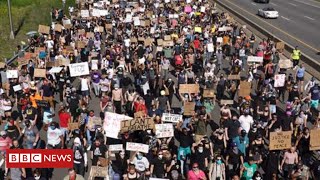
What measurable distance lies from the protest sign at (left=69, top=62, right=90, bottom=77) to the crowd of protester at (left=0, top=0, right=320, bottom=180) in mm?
376

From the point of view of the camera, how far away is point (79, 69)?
1945cm

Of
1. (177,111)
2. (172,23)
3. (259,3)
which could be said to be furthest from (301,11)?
(177,111)

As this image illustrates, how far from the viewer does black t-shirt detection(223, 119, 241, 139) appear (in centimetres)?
1355

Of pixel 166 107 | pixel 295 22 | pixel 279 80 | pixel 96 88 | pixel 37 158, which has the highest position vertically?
pixel 37 158

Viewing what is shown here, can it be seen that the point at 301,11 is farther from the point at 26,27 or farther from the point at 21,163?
the point at 21,163

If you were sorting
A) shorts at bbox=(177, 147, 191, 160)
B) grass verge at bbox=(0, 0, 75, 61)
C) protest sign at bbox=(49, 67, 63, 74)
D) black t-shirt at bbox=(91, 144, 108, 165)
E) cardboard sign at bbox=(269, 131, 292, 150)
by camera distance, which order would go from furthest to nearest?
1. grass verge at bbox=(0, 0, 75, 61)
2. protest sign at bbox=(49, 67, 63, 74)
3. shorts at bbox=(177, 147, 191, 160)
4. cardboard sign at bbox=(269, 131, 292, 150)
5. black t-shirt at bbox=(91, 144, 108, 165)

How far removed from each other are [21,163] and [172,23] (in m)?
21.5

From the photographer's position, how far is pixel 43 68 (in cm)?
1973

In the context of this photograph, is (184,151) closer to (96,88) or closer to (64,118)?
(64,118)

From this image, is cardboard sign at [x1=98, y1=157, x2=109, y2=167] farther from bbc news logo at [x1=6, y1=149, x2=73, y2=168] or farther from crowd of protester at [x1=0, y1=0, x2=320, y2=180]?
bbc news logo at [x1=6, y1=149, x2=73, y2=168]

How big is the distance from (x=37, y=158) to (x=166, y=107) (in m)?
6.30

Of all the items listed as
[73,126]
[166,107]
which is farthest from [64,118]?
[166,107]

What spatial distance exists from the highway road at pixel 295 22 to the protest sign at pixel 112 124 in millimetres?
17608

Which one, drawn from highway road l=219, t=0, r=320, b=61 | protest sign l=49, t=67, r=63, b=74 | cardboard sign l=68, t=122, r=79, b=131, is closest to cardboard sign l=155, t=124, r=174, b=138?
cardboard sign l=68, t=122, r=79, b=131
